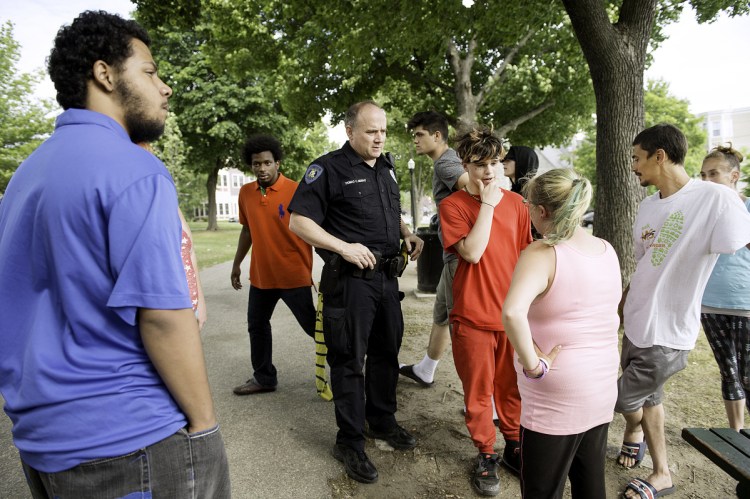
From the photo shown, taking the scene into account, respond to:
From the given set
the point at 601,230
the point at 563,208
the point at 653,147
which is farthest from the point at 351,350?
the point at 601,230

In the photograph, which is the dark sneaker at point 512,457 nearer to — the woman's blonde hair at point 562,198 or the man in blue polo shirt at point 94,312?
the woman's blonde hair at point 562,198

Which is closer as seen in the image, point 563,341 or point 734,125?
point 563,341

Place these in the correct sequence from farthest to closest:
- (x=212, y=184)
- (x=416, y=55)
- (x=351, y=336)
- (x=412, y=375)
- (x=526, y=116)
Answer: (x=212, y=184) → (x=526, y=116) → (x=416, y=55) → (x=412, y=375) → (x=351, y=336)

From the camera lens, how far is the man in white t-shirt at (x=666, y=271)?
2.65 m

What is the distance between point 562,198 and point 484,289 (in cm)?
110

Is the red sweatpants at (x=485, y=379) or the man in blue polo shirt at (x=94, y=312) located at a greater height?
the man in blue polo shirt at (x=94, y=312)

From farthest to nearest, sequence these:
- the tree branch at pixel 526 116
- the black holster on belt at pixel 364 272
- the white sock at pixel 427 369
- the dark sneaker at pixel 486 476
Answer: the tree branch at pixel 526 116 → the white sock at pixel 427 369 → the black holster on belt at pixel 364 272 → the dark sneaker at pixel 486 476

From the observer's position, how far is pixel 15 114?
79.0ft

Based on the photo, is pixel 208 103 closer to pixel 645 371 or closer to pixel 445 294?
pixel 445 294

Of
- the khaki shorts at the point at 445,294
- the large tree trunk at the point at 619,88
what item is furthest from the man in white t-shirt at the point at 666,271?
the large tree trunk at the point at 619,88

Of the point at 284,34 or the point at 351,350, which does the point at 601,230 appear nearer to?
the point at 351,350

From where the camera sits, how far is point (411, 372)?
4.62m

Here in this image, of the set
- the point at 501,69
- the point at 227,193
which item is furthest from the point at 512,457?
the point at 227,193

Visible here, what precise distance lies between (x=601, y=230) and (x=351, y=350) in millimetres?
4410
